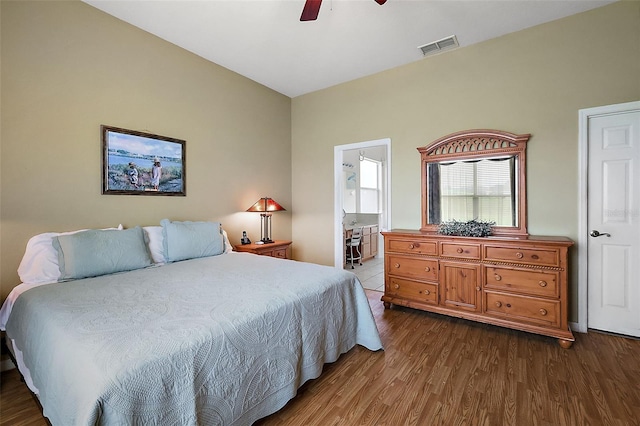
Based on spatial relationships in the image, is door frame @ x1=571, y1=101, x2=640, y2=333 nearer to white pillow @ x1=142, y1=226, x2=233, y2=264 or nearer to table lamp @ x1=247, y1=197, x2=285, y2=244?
table lamp @ x1=247, y1=197, x2=285, y2=244

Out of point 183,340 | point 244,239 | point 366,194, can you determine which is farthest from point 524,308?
point 366,194

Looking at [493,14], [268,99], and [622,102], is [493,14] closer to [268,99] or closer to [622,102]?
[622,102]

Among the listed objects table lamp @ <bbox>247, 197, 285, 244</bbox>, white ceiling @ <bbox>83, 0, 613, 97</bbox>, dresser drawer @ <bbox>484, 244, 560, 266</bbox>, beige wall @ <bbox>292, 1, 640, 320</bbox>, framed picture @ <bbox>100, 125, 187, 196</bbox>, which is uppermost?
white ceiling @ <bbox>83, 0, 613, 97</bbox>

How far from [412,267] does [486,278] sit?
0.72 metres

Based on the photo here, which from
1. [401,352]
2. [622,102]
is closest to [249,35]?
[401,352]

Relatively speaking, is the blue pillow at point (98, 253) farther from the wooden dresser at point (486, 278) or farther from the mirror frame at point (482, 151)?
the mirror frame at point (482, 151)

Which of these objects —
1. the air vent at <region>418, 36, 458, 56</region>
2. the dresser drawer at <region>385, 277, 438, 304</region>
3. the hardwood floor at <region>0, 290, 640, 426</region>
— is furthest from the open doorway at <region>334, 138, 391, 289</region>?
the hardwood floor at <region>0, 290, 640, 426</region>

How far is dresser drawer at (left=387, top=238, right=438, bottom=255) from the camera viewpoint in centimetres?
308

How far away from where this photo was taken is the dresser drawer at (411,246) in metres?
3.08

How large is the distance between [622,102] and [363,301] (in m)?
2.94

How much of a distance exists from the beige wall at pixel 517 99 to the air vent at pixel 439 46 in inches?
5.5

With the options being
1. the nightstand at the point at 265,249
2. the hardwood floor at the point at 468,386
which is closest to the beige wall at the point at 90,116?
the nightstand at the point at 265,249

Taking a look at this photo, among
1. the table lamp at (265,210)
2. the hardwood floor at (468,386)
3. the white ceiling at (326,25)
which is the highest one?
the white ceiling at (326,25)

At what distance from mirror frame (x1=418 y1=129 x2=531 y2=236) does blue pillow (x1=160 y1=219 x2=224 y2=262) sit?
8.03 ft
